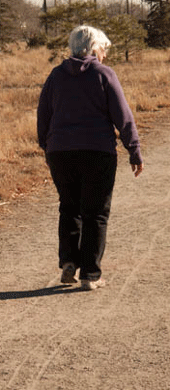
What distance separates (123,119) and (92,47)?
0.47 meters

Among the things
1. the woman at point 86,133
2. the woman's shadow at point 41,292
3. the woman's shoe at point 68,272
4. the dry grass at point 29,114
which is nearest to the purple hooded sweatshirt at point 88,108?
the woman at point 86,133

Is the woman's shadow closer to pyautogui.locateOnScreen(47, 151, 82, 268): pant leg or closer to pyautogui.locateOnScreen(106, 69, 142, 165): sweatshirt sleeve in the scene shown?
pyautogui.locateOnScreen(47, 151, 82, 268): pant leg

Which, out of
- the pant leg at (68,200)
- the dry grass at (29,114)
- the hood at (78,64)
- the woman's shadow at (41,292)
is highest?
the hood at (78,64)

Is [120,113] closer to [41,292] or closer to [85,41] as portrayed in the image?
[85,41]

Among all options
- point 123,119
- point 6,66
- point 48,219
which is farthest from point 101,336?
point 6,66

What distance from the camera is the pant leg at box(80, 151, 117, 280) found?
4.54 metres

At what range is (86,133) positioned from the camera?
14.6ft

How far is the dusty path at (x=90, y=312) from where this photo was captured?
3.48m

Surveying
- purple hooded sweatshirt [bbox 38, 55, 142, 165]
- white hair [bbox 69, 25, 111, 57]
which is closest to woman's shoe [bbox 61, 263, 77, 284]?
purple hooded sweatshirt [bbox 38, 55, 142, 165]

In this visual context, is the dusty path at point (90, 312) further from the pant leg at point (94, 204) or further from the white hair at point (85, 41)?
the white hair at point (85, 41)

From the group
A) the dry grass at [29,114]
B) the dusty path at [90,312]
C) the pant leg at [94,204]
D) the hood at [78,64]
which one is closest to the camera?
the dusty path at [90,312]

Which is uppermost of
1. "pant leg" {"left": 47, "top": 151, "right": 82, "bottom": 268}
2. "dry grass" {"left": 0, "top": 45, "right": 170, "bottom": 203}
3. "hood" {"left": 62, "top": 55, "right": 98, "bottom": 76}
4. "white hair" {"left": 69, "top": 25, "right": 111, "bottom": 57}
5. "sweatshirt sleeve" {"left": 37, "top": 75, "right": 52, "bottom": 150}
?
"white hair" {"left": 69, "top": 25, "right": 111, "bottom": 57}

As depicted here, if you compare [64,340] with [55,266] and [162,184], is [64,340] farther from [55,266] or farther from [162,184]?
[162,184]

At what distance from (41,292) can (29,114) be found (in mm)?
9463
